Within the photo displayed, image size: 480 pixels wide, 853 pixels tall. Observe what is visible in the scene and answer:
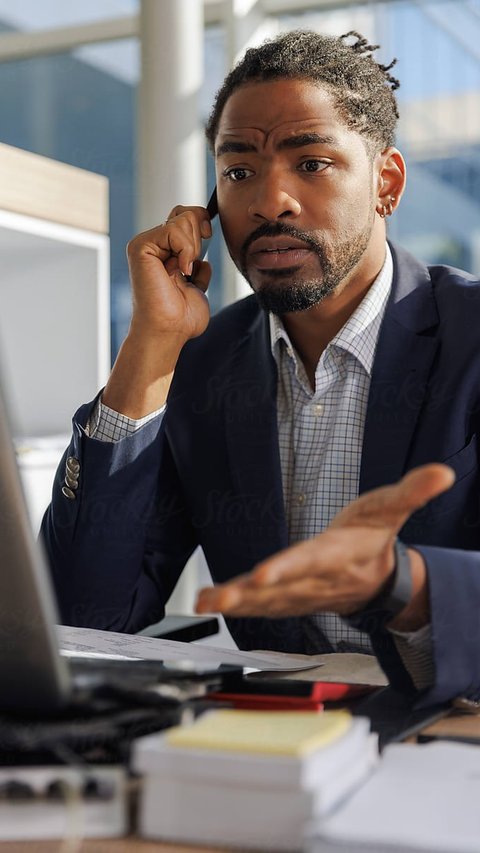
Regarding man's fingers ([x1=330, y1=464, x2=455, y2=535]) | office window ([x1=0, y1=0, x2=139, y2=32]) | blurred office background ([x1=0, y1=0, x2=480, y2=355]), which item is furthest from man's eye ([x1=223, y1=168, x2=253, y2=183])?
office window ([x1=0, y1=0, x2=139, y2=32])

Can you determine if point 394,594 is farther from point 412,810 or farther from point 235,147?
point 235,147

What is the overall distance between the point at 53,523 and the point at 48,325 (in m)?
1.37

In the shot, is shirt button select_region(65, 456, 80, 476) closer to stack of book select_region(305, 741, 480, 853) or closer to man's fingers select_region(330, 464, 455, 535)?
man's fingers select_region(330, 464, 455, 535)

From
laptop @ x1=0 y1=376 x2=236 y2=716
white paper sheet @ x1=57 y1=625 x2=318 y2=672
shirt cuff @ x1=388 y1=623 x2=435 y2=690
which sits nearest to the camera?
laptop @ x1=0 y1=376 x2=236 y2=716

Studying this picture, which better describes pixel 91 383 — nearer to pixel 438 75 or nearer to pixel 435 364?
pixel 435 364

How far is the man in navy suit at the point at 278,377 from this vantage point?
60.0 inches

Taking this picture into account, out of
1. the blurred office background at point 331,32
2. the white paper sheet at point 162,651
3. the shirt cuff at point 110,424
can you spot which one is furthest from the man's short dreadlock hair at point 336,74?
the blurred office background at point 331,32

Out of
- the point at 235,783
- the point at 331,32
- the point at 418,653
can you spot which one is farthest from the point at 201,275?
the point at 331,32

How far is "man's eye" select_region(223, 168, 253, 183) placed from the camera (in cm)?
166

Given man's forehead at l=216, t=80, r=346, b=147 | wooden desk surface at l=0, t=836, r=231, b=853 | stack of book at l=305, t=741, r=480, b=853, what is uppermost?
man's forehead at l=216, t=80, r=346, b=147

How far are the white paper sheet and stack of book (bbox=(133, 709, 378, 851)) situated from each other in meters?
0.40

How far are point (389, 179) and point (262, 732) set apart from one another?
1347mm

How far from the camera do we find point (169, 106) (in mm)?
3379

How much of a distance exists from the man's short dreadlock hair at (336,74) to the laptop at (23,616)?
1.16 meters
